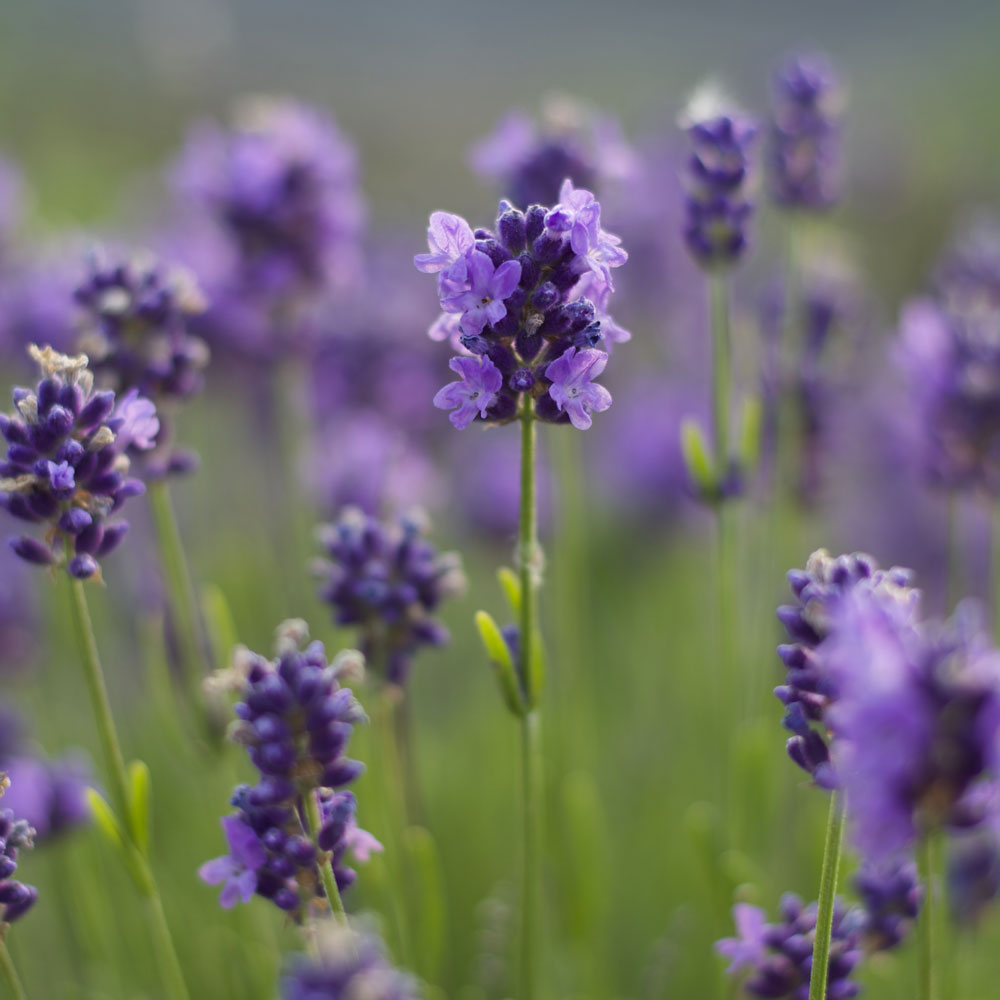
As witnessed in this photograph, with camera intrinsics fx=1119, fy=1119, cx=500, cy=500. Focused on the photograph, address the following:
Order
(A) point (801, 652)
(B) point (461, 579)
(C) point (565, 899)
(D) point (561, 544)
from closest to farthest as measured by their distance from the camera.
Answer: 1. (A) point (801, 652)
2. (B) point (461, 579)
3. (C) point (565, 899)
4. (D) point (561, 544)

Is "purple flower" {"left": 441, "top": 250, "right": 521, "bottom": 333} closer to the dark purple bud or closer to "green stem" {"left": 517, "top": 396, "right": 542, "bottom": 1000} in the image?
"green stem" {"left": 517, "top": 396, "right": 542, "bottom": 1000}

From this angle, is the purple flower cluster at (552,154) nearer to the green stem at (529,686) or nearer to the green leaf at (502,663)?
the green stem at (529,686)

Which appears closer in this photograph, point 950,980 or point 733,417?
point 950,980

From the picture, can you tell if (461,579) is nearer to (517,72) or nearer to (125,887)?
(125,887)

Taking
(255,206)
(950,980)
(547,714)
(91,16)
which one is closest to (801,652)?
(950,980)

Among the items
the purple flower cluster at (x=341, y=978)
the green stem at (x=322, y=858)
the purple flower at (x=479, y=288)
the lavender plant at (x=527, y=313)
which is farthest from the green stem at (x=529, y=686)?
the purple flower cluster at (x=341, y=978)

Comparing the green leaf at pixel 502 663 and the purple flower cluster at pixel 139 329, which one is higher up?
the purple flower cluster at pixel 139 329

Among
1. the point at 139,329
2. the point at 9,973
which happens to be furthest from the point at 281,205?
the point at 9,973

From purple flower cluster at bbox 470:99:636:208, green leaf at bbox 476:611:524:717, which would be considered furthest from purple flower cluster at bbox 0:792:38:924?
purple flower cluster at bbox 470:99:636:208
